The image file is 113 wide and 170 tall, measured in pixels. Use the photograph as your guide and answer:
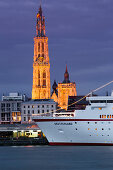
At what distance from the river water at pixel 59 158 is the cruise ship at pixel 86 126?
125 cm

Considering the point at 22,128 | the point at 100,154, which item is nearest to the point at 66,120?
the point at 100,154

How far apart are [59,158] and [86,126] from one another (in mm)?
12815

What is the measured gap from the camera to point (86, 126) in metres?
91.4

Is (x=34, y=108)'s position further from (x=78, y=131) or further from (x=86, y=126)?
(x=86, y=126)

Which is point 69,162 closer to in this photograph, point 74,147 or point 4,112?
point 74,147

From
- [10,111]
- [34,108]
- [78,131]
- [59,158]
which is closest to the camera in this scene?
[59,158]

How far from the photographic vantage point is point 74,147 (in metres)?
92.5

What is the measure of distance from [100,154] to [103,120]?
921 centimetres

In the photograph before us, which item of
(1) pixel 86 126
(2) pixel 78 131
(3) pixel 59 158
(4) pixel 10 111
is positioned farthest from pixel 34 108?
(3) pixel 59 158

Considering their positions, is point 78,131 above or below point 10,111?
below

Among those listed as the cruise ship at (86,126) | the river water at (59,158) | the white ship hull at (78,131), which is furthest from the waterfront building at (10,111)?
the cruise ship at (86,126)

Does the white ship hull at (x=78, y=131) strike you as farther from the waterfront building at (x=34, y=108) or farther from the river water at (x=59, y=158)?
the waterfront building at (x=34, y=108)

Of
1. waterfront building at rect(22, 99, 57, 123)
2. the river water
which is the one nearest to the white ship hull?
the river water

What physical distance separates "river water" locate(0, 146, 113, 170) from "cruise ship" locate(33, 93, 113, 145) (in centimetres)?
125
